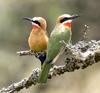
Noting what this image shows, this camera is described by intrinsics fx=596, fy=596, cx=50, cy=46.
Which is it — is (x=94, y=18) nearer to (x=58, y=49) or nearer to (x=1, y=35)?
(x=1, y=35)

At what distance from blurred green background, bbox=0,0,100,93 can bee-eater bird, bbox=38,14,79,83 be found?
4623 millimetres

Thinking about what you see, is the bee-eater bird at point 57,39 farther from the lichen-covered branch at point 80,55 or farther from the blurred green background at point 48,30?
the blurred green background at point 48,30

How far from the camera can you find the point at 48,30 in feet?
23.0

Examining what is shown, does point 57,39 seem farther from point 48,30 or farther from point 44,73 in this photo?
point 48,30

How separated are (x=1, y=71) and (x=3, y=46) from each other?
432 mm

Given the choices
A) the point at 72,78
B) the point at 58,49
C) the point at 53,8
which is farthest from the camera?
the point at 53,8

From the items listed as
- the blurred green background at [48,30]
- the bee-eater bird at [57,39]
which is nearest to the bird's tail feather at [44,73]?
the bee-eater bird at [57,39]

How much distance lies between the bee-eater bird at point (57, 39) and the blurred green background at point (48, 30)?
462 cm

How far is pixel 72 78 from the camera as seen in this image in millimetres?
7293

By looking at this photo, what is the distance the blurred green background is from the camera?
23.3 feet

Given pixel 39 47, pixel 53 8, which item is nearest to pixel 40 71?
pixel 39 47

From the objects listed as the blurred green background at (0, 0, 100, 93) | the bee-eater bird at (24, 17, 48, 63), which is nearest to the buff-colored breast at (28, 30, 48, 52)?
the bee-eater bird at (24, 17, 48, 63)

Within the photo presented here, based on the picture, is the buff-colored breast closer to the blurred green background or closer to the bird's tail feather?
the bird's tail feather

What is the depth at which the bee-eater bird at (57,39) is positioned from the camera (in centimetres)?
207
